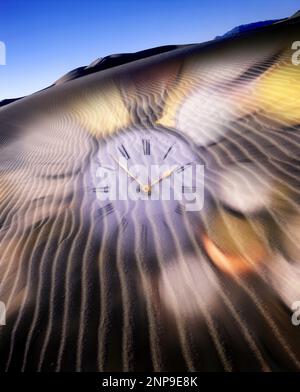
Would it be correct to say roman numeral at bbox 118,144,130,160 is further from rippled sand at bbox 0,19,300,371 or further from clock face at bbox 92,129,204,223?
rippled sand at bbox 0,19,300,371

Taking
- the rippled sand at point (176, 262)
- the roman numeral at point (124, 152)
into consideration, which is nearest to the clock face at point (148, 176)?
the roman numeral at point (124, 152)

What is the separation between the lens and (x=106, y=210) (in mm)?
3830

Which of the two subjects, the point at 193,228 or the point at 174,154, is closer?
the point at 193,228

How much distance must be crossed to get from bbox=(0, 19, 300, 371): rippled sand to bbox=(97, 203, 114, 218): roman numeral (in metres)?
0.06

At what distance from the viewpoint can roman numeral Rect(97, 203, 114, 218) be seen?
3.74 meters

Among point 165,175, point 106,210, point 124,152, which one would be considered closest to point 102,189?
point 106,210

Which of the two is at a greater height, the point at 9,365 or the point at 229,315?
the point at 229,315

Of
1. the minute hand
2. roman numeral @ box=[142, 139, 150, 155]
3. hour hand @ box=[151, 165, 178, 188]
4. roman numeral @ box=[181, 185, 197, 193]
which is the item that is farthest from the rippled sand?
roman numeral @ box=[142, 139, 150, 155]

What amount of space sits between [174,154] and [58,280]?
2.75 meters

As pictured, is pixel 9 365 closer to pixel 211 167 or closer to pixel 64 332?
pixel 64 332

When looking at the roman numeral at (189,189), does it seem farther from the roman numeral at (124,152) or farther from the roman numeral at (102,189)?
the roman numeral at (124,152)

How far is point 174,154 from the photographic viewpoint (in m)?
4.86

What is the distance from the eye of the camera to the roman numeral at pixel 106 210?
3741 millimetres
